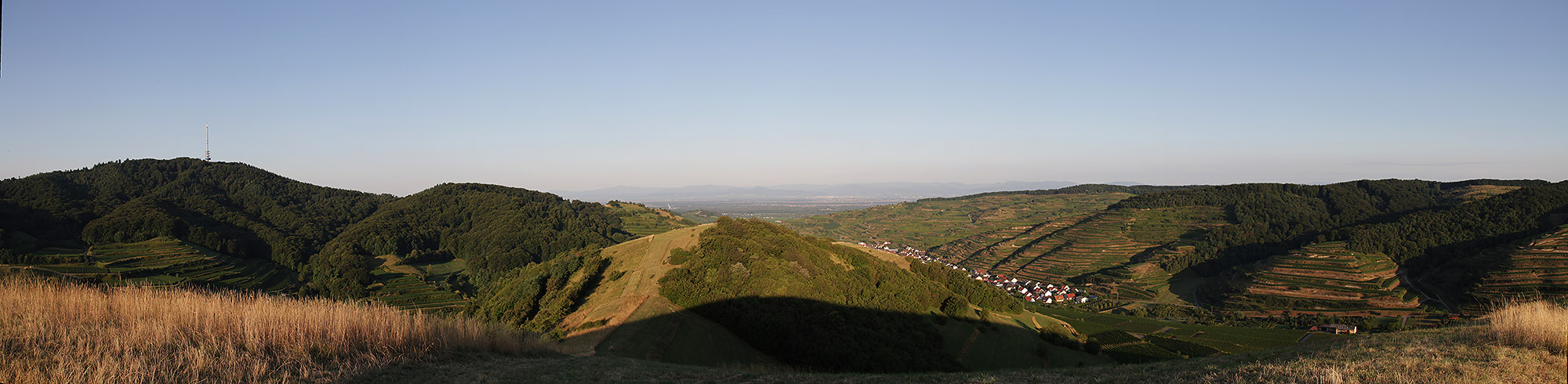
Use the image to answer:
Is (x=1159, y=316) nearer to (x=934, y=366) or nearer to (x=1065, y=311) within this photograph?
(x=1065, y=311)

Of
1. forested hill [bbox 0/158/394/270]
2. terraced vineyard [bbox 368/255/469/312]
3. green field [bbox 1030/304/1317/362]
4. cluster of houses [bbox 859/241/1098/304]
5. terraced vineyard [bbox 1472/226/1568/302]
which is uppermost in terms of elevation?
forested hill [bbox 0/158/394/270]

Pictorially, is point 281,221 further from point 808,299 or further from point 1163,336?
point 1163,336

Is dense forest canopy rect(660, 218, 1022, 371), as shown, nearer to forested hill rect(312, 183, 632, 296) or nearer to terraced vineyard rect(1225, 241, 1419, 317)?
forested hill rect(312, 183, 632, 296)

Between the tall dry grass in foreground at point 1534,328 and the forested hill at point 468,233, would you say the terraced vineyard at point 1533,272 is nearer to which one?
the tall dry grass in foreground at point 1534,328

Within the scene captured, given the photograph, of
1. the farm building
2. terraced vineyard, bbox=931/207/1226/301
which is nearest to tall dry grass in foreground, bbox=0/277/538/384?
the farm building

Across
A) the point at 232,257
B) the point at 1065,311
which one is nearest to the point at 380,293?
the point at 232,257

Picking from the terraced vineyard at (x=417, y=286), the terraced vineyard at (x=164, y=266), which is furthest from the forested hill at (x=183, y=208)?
the terraced vineyard at (x=417, y=286)

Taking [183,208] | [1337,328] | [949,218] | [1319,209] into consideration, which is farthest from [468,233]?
[1319,209]
